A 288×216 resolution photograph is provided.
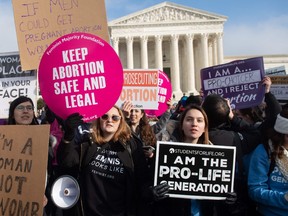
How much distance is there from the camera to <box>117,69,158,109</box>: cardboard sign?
4859 mm

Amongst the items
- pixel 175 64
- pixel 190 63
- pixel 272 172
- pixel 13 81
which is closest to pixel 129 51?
pixel 175 64

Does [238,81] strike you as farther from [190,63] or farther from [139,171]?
[190,63]

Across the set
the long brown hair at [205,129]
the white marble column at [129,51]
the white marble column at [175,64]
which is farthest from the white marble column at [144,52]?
the long brown hair at [205,129]

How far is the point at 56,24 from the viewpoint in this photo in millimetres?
4535

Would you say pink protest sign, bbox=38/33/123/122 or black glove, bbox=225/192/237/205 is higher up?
pink protest sign, bbox=38/33/123/122

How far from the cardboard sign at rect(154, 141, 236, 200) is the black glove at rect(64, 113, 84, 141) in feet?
2.31

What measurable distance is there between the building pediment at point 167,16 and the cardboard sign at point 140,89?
5239cm

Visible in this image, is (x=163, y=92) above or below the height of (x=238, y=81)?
below

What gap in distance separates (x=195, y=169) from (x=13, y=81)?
10.3ft

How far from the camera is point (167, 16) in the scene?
57375 mm

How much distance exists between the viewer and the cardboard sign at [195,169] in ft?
9.97

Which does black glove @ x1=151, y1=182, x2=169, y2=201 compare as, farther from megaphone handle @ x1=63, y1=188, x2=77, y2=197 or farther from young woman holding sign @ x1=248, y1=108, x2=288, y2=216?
young woman holding sign @ x1=248, y1=108, x2=288, y2=216

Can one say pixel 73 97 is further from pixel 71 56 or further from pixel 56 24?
pixel 56 24

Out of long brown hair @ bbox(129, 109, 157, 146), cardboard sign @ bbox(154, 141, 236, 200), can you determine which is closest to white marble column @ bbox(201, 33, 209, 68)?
long brown hair @ bbox(129, 109, 157, 146)
